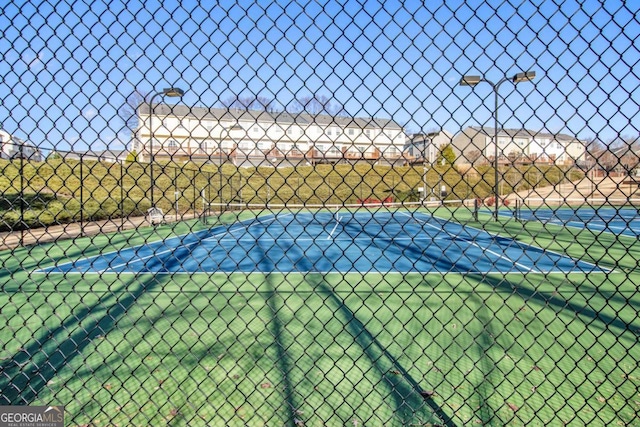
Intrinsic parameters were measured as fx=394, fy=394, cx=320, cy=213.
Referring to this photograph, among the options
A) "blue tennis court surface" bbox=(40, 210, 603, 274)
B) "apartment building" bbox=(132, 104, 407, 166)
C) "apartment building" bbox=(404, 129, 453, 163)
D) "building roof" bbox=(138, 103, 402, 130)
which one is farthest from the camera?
"blue tennis court surface" bbox=(40, 210, 603, 274)

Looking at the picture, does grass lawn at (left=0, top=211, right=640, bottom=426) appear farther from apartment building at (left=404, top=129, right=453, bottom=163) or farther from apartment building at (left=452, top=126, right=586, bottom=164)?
apartment building at (left=404, top=129, right=453, bottom=163)

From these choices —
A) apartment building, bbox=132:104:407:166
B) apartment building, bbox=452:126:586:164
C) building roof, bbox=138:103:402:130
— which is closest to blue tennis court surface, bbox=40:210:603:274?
apartment building, bbox=452:126:586:164

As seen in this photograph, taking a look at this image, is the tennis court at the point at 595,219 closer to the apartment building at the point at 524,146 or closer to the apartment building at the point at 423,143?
the apartment building at the point at 524,146

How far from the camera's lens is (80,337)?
3.59 meters

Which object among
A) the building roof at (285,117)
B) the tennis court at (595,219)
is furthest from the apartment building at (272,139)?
the tennis court at (595,219)

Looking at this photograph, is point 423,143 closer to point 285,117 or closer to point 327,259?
point 285,117

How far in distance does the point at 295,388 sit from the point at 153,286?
3.72 m

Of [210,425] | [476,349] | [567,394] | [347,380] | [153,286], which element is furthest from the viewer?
[153,286]

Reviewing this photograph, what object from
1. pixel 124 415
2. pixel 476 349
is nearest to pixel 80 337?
pixel 124 415

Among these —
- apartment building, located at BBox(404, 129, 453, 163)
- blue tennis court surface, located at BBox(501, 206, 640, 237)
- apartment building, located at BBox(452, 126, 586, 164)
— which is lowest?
blue tennis court surface, located at BBox(501, 206, 640, 237)

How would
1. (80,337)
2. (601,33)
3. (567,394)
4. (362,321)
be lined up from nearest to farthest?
1. (601,33)
2. (567,394)
3. (80,337)
4. (362,321)

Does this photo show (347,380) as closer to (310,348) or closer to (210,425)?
(310,348)

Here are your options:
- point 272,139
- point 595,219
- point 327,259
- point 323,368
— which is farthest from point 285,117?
point 595,219

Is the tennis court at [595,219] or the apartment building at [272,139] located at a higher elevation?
the apartment building at [272,139]
